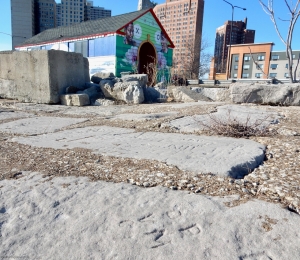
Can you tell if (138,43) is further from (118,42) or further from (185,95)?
(185,95)

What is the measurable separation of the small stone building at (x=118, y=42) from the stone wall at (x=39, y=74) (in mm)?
7077

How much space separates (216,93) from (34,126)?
3.35 metres

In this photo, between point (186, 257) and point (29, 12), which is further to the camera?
point (29, 12)

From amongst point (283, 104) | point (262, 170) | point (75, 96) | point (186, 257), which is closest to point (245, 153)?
point (262, 170)

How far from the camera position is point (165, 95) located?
4836mm

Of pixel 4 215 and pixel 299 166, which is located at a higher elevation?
pixel 299 166

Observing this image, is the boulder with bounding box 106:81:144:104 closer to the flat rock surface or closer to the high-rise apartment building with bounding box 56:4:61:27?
the flat rock surface

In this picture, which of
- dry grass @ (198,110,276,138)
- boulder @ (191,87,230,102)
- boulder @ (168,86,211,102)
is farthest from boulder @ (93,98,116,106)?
dry grass @ (198,110,276,138)

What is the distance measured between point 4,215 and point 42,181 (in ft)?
0.75

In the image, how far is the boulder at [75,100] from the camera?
4125 mm

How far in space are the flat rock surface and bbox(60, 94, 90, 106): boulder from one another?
3.33 metres

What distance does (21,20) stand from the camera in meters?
25.7

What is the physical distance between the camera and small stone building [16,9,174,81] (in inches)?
501

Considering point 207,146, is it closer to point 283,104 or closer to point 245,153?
point 245,153
